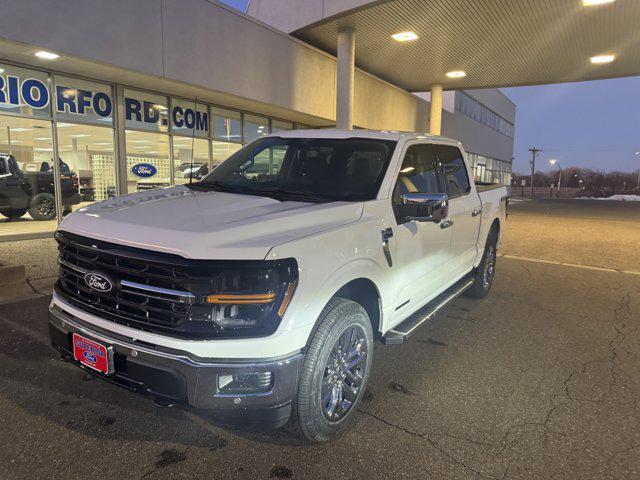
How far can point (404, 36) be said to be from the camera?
13.6m

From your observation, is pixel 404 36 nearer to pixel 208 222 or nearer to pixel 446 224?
pixel 446 224

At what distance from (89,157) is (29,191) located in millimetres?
1491

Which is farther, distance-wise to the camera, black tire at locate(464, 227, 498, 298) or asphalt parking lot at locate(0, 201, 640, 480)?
black tire at locate(464, 227, 498, 298)

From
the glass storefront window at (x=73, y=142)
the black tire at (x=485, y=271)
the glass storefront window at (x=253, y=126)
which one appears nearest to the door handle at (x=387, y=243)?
the black tire at (x=485, y=271)

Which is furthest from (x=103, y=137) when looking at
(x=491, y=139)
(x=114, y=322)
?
(x=491, y=139)

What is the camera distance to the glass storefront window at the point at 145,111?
37.3ft

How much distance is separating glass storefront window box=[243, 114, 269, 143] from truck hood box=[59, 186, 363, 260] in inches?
480

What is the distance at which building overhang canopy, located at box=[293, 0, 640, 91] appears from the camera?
11.8 metres

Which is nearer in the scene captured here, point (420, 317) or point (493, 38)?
point (420, 317)

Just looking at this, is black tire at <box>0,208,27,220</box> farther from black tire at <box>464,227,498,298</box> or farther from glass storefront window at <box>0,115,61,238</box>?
black tire at <box>464,227,498,298</box>

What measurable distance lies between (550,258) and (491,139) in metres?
32.6

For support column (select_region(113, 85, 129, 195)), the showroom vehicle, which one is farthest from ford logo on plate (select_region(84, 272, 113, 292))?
support column (select_region(113, 85, 129, 195))

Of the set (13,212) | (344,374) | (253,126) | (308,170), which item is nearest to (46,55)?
(13,212)

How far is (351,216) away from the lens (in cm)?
293
